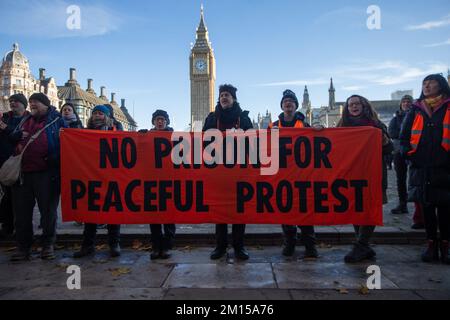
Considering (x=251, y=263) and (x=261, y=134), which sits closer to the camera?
(x=251, y=263)

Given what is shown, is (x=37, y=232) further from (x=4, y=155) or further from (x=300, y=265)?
(x=300, y=265)

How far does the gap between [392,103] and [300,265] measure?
108596 millimetres

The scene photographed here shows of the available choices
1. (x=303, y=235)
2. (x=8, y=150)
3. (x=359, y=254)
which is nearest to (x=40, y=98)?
(x=8, y=150)

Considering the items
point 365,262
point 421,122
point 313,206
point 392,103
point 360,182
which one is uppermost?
point 392,103

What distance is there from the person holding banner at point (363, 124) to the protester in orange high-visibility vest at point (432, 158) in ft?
0.86

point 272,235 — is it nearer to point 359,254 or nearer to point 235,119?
point 359,254

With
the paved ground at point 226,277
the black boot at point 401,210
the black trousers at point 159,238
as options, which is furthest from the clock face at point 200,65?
the paved ground at point 226,277

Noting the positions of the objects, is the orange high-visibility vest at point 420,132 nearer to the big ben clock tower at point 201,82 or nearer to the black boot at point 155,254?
the black boot at point 155,254

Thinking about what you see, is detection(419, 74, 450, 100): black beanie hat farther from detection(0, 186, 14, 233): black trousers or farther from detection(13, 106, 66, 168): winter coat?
detection(0, 186, 14, 233): black trousers

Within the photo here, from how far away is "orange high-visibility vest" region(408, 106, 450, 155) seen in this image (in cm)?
362

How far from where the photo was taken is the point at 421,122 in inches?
150

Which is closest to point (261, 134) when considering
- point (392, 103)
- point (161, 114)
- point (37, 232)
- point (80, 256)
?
point (161, 114)

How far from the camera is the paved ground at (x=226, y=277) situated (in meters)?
2.86
